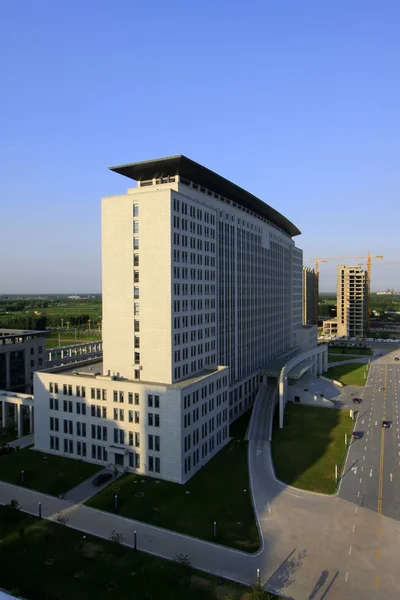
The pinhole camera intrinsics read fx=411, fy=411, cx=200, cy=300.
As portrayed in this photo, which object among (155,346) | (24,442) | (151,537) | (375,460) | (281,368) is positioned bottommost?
(375,460)

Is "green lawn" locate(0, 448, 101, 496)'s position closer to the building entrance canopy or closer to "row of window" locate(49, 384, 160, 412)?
"row of window" locate(49, 384, 160, 412)

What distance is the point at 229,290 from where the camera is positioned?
89438mm

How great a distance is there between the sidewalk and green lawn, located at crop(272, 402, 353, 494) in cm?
1950

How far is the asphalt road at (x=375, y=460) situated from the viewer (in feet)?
181

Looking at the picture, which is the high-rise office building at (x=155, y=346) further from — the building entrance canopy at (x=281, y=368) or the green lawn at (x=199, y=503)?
the building entrance canopy at (x=281, y=368)

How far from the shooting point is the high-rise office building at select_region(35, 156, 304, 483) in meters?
61.3

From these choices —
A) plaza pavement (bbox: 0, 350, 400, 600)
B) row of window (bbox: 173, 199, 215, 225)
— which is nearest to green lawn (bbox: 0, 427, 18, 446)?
plaza pavement (bbox: 0, 350, 400, 600)

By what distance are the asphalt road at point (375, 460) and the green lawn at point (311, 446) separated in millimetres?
2352

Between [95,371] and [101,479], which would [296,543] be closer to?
[101,479]

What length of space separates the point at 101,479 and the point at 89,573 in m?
19.0

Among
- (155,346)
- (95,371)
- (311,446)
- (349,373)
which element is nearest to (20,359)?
(95,371)

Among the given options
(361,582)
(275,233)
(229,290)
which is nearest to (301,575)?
(361,582)

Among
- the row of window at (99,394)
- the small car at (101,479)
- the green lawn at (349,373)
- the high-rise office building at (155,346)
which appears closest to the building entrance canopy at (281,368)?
the green lawn at (349,373)

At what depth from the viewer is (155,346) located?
65062 mm
